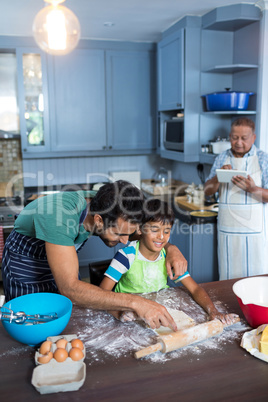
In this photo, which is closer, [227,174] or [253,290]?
[253,290]

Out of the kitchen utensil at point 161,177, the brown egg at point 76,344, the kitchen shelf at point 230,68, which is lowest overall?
the brown egg at point 76,344

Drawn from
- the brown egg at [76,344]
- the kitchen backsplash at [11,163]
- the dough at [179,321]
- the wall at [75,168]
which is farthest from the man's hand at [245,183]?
the kitchen backsplash at [11,163]

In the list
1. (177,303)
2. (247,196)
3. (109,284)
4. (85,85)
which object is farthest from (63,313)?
(85,85)

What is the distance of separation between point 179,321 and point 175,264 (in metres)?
0.31

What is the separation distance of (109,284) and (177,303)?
0.29 m

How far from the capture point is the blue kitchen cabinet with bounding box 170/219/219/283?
9.15ft

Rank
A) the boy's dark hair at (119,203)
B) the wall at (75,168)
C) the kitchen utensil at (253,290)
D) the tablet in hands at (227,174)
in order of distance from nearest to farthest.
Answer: the boy's dark hair at (119,203) → the kitchen utensil at (253,290) → the tablet in hands at (227,174) → the wall at (75,168)

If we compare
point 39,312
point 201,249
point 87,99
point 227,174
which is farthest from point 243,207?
point 87,99

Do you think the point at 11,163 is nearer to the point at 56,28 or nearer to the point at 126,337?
the point at 56,28

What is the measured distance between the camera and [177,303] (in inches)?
59.3

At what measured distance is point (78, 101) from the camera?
3.72 m

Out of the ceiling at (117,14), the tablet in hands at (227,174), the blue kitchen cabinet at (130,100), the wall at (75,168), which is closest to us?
the tablet in hands at (227,174)

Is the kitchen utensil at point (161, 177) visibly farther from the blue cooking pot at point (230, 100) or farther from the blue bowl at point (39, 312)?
the blue bowl at point (39, 312)

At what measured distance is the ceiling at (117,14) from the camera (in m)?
2.61
